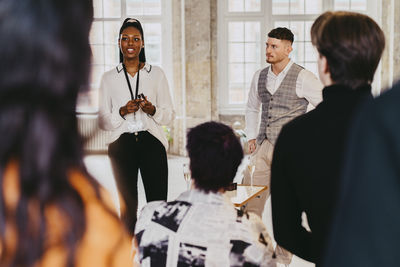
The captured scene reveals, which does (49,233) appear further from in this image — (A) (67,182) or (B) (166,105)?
(B) (166,105)

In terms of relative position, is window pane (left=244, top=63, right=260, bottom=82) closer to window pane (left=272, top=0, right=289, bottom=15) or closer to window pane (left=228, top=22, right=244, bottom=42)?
window pane (left=228, top=22, right=244, bottom=42)

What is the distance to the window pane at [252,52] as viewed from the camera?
10.7 metres

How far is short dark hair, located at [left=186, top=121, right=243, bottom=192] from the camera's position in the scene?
6.73ft

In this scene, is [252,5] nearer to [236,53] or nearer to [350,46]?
[236,53]

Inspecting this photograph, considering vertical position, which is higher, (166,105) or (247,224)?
(166,105)

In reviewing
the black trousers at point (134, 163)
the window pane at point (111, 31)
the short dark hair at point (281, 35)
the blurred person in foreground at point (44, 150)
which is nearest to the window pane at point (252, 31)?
the window pane at point (111, 31)

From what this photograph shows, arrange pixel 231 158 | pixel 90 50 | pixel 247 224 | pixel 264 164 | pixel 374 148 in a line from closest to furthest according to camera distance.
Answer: pixel 374 148, pixel 90 50, pixel 247 224, pixel 231 158, pixel 264 164

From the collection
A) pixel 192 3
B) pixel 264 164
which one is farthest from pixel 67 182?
pixel 192 3

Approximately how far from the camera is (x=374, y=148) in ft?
2.10

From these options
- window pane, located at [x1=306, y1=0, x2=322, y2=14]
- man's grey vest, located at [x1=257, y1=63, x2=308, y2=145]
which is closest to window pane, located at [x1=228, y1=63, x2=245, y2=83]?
window pane, located at [x1=306, y1=0, x2=322, y2=14]

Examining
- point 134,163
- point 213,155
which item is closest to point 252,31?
point 134,163

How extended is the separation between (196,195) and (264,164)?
2.22m

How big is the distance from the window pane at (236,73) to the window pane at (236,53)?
10 centimetres

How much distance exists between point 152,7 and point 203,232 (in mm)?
9489
